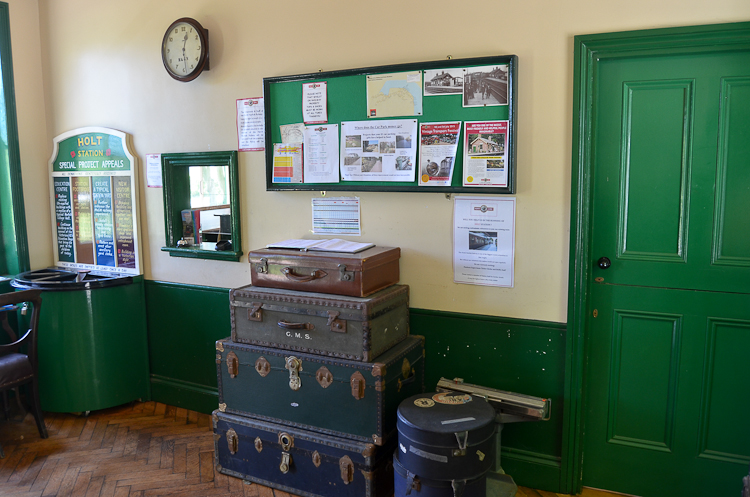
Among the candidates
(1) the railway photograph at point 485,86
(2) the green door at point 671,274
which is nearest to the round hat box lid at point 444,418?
(2) the green door at point 671,274

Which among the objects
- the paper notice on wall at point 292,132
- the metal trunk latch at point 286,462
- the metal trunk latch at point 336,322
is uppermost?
the paper notice on wall at point 292,132

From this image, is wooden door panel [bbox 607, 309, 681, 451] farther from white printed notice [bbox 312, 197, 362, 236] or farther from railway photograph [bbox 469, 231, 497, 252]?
white printed notice [bbox 312, 197, 362, 236]

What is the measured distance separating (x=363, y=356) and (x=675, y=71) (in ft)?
6.49

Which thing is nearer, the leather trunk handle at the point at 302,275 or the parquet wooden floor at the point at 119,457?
the leather trunk handle at the point at 302,275

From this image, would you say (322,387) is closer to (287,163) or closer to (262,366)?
(262,366)

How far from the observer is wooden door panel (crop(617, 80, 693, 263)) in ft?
8.87

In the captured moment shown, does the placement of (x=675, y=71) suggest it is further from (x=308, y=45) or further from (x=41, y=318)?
(x=41, y=318)

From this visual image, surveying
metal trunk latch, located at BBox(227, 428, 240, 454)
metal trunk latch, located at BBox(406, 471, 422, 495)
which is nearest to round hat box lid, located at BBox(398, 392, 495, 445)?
metal trunk latch, located at BBox(406, 471, 422, 495)

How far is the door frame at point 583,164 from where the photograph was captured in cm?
258

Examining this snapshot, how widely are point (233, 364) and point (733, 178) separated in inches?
104

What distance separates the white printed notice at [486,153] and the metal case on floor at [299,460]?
1450 mm

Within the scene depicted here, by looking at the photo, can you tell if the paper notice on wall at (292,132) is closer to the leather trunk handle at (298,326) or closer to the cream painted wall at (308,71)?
the cream painted wall at (308,71)

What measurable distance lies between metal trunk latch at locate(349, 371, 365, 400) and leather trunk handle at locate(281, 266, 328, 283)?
0.52m

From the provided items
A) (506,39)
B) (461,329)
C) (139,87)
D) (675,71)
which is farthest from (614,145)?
(139,87)
